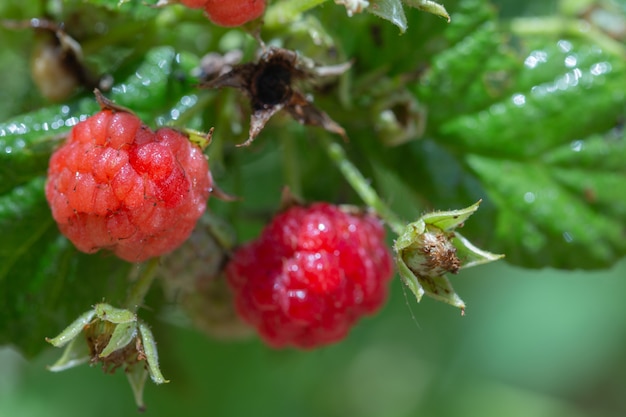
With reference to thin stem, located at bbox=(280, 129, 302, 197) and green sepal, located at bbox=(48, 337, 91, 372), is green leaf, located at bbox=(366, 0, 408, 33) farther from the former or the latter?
green sepal, located at bbox=(48, 337, 91, 372)

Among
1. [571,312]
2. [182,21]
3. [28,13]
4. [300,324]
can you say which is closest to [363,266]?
[300,324]

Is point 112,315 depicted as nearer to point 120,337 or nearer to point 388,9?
point 120,337

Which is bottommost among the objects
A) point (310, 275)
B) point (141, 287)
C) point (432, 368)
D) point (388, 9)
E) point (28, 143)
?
point (432, 368)

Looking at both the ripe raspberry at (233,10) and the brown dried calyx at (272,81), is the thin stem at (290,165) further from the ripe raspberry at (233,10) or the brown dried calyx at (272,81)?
the ripe raspberry at (233,10)

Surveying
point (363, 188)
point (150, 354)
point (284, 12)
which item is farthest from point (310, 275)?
point (284, 12)

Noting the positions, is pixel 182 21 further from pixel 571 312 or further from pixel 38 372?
pixel 571 312

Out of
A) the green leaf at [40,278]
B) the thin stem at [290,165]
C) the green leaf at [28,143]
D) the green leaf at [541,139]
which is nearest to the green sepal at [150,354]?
the green leaf at [40,278]

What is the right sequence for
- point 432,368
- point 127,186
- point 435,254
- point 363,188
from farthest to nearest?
point 432,368 → point 363,188 → point 435,254 → point 127,186

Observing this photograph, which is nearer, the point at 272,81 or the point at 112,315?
the point at 112,315
